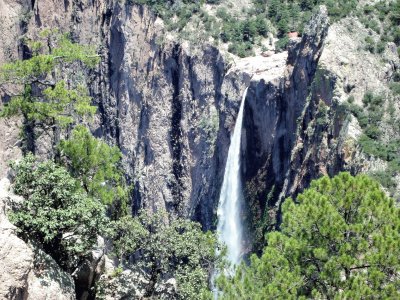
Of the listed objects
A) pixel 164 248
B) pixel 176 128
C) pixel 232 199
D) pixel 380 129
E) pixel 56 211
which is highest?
pixel 56 211

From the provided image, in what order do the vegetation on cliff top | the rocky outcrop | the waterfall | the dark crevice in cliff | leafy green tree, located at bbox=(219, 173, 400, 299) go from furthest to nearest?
1. the dark crevice in cliff
2. the waterfall
3. the vegetation on cliff top
4. the rocky outcrop
5. leafy green tree, located at bbox=(219, 173, 400, 299)

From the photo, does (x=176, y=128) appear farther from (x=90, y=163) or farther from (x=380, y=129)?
(x=90, y=163)

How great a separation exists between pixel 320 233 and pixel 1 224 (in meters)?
8.53

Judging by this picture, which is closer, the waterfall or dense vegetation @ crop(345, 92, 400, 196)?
dense vegetation @ crop(345, 92, 400, 196)

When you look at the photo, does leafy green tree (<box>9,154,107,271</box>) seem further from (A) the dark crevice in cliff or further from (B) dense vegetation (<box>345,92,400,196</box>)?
(A) the dark crevice in cliff

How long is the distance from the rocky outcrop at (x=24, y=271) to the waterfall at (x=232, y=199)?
3045 cm

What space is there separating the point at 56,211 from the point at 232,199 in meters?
31.1

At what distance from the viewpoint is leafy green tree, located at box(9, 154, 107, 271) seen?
2283cm

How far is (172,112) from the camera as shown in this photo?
62156mm

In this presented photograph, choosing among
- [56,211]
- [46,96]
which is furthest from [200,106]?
[56,211]

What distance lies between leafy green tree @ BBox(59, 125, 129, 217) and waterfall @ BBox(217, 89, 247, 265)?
23.0m

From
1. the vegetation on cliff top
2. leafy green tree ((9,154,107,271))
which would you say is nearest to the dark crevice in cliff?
the vegetation on cliff top

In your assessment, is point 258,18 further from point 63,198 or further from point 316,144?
point 63,198

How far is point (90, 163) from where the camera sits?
29.6 meters
